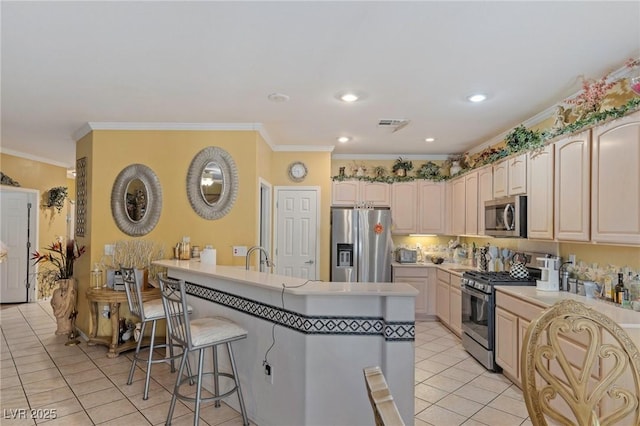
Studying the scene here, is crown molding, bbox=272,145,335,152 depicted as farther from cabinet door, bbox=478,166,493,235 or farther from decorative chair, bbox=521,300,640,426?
decorative chair, bbox=521,300,640,426

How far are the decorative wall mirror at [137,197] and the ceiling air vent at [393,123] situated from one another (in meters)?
2.70

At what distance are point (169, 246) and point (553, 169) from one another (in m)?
4.02

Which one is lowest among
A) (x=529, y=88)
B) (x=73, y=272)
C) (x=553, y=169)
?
(x=73, y=272)

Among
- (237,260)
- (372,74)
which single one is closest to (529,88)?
(372,74)

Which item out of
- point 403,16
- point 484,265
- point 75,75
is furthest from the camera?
point 484,265

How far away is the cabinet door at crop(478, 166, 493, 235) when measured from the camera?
14.6ft

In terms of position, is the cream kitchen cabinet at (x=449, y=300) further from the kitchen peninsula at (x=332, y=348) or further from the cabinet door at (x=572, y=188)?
the kitchen peninsula at (x=332, y=348)

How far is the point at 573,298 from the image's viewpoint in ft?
9.92

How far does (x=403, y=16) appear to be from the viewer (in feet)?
6.91

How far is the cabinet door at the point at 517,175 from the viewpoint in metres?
3.71

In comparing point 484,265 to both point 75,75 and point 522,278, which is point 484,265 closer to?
point 522,278

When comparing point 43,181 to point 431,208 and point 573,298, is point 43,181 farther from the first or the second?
point 573,298

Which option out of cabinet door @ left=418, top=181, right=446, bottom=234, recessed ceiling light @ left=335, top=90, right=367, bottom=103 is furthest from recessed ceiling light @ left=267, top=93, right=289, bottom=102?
cabinet door @ left=418, top=181, right=446, bottom=234

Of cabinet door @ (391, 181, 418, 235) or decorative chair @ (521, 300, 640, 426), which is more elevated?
cabinet door @ (391, 181, 418, 235)
